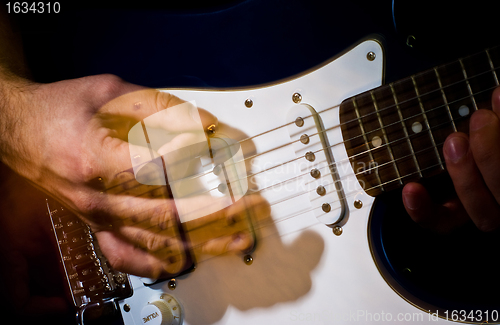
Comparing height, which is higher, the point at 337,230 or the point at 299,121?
the point at 299,121

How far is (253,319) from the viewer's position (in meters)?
0.60

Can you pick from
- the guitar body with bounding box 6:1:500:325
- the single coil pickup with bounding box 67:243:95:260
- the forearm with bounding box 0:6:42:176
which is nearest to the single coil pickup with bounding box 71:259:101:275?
the single coil pickup with bounding box 67:243:95:260

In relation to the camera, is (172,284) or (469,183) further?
(172,284)

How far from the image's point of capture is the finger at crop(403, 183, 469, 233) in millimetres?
493

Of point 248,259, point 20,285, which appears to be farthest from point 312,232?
point 20,285

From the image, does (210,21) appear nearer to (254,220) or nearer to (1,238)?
(254,220)

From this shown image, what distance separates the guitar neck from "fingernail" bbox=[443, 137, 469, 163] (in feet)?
0.12

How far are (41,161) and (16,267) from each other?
12.8 inches

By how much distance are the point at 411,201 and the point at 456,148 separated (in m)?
0.11

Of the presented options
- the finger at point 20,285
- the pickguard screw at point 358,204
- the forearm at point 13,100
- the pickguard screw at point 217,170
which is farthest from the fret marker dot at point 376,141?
the finger at point 20,285

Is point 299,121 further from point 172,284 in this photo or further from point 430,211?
point 172,284

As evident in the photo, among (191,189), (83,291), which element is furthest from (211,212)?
(83,291)

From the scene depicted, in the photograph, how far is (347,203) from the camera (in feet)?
1.79

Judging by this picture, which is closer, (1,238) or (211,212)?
(211,212)
